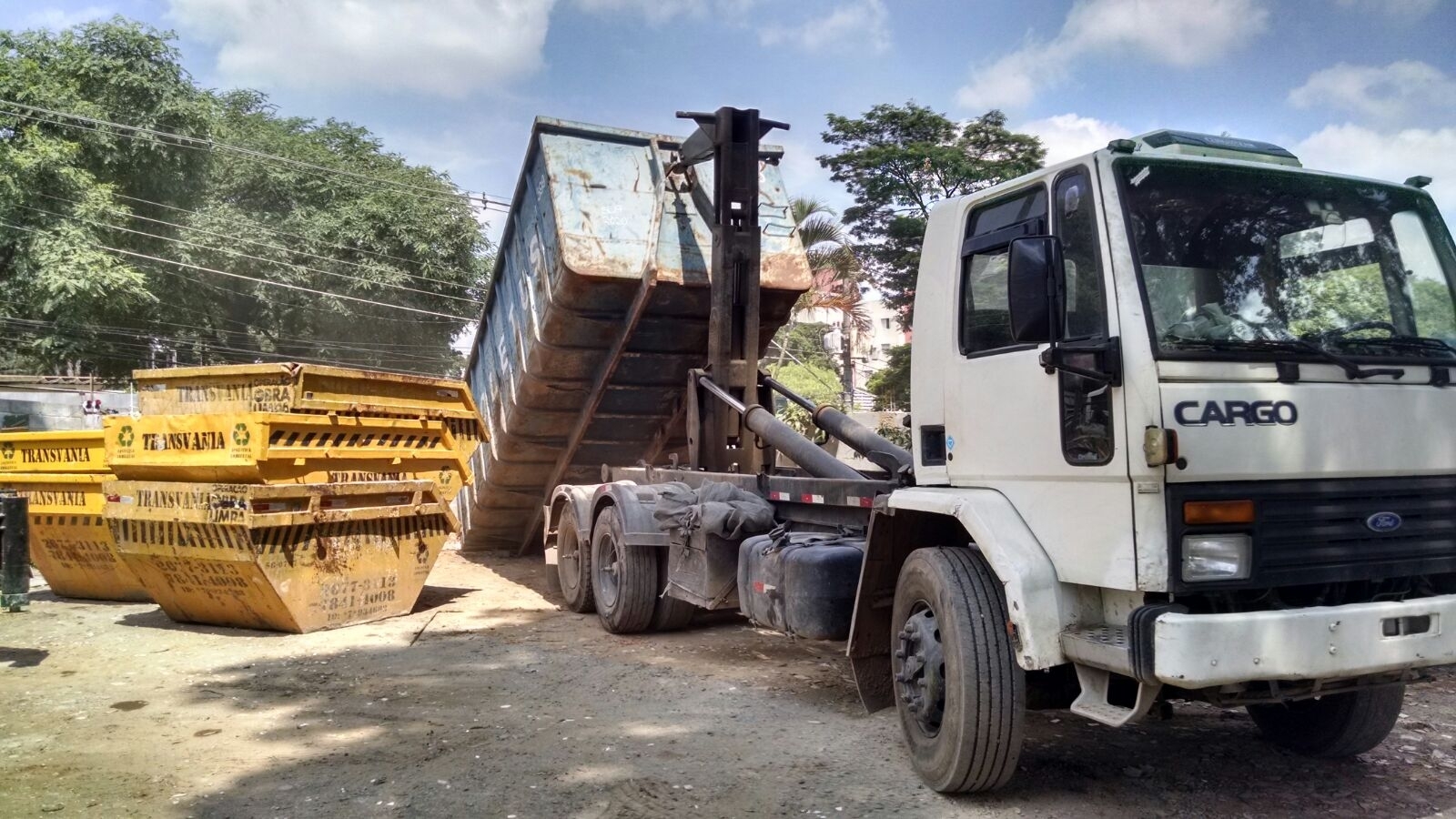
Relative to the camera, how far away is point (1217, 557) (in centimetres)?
339

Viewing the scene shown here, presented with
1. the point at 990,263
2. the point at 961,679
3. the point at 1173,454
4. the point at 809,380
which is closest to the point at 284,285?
the point at 809,380

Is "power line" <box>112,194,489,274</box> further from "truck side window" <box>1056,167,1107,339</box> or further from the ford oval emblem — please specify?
the ford oval emblem

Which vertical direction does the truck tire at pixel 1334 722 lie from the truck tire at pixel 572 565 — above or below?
below

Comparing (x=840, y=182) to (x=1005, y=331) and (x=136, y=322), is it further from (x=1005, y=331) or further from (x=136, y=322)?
(x=1005, y=331)

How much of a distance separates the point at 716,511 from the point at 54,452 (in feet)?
22.9

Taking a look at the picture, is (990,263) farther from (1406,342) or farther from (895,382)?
(895,382)

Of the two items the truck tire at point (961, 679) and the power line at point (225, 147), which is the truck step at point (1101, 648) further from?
the power line at point (225, 147)

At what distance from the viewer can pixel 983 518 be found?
13.0 feet

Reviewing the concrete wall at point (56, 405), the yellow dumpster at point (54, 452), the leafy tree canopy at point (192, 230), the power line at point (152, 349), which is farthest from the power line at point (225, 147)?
the yellow dumpster at point (54, 452)

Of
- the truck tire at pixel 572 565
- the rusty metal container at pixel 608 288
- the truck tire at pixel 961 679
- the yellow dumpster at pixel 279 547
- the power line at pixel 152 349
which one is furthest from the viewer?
the power line at pixel 152 349

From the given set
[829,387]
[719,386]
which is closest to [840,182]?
[829,387]

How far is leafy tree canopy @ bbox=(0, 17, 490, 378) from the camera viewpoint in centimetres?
2105

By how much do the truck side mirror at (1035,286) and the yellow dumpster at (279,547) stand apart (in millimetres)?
5573

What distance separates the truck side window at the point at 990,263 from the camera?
407 centimetres
